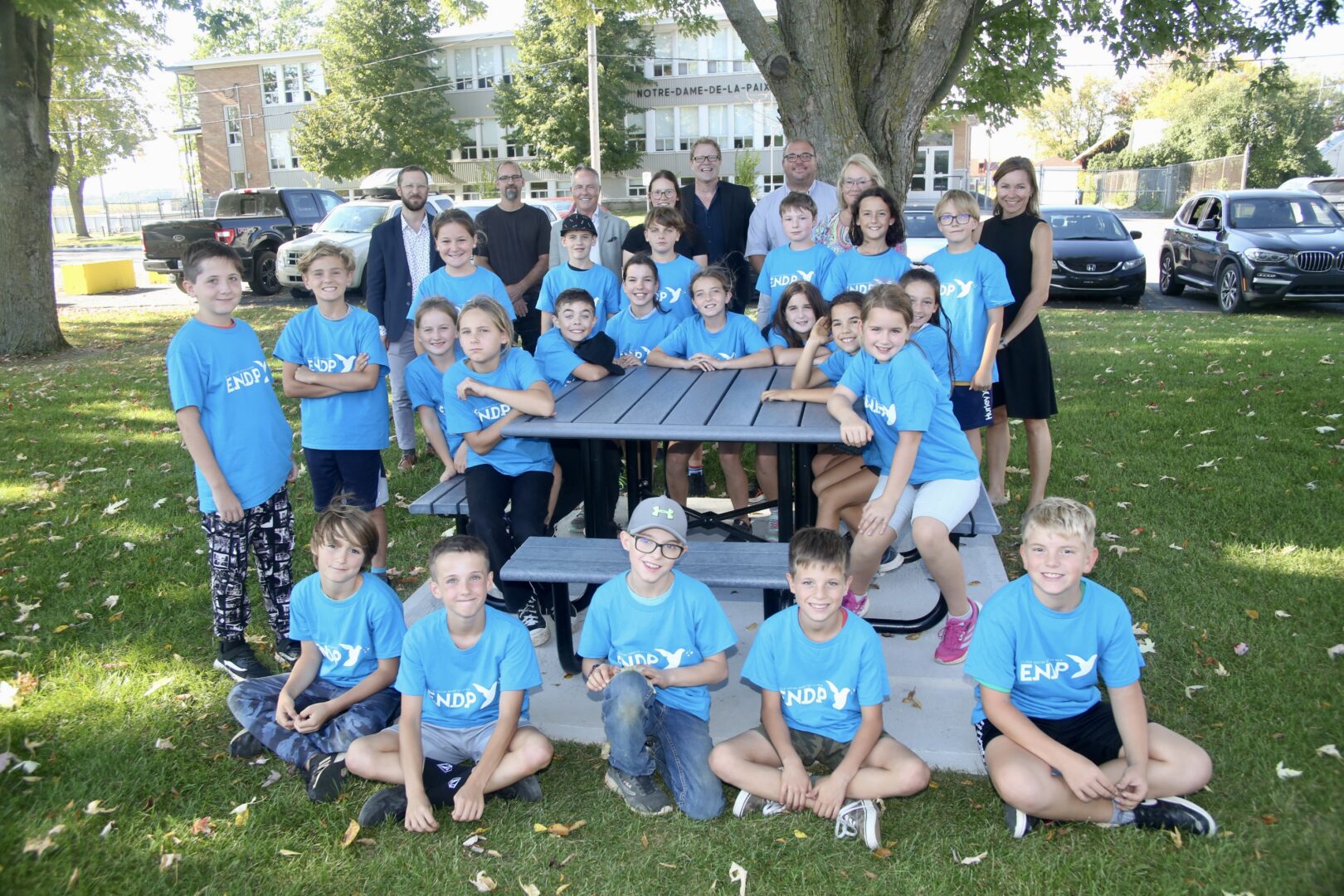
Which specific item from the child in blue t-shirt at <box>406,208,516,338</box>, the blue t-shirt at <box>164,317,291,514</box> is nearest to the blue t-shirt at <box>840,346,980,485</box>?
the child in blue t-shirt at <box>406,208,516,338</box>

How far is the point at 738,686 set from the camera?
3.91m

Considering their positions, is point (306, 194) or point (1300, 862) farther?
point (306, 194)

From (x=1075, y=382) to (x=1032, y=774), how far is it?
660 cm

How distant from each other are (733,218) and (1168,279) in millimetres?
11780

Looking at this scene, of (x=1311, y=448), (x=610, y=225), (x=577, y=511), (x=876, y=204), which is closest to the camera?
(x=876, y=204)

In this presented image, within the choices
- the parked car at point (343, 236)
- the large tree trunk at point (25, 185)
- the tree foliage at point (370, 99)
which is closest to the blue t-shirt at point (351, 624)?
the large tree trunk at point (25, 185)

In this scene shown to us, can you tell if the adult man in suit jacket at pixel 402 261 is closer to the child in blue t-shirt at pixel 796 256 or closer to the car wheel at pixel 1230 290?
the child in blue t-shirt at pixel 796 256

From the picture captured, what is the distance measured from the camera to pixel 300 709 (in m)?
3.43

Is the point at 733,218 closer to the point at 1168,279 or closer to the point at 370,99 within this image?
the point at 1168,279

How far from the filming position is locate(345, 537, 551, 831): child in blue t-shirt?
→ 9.96ft

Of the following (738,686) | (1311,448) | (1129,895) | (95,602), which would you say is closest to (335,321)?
(95,602)

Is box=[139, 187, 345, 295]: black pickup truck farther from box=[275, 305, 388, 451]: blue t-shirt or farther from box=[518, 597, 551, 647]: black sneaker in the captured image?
box=[518, 597, 551, 647]: black sneaker

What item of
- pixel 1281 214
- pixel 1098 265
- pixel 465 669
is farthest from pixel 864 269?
pixel 1281 214

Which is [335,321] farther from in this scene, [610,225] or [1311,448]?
[1311,448]
